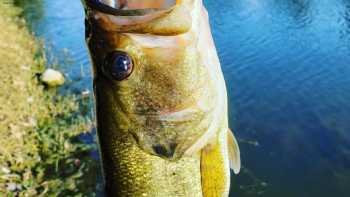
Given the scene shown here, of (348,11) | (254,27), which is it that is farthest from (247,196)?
(348,11)

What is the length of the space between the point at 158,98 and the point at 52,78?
11207 millimetres

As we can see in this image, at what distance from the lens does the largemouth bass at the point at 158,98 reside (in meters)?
1.65

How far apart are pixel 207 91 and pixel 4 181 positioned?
233 inches

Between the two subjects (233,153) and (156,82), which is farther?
(233,153)

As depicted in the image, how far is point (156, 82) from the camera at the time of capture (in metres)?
1.83

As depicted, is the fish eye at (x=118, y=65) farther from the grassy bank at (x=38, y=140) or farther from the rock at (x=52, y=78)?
the rock at (x=52, y=78)

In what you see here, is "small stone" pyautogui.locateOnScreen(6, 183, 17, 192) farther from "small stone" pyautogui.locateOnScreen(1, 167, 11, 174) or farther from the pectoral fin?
the pectoral fin

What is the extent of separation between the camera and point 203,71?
183cm

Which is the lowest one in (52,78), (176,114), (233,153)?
(52,78)

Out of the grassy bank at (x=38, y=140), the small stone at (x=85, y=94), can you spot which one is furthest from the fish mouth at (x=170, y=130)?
the small stone at (x=85, y=94)

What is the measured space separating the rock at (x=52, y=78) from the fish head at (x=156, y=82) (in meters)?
11.0

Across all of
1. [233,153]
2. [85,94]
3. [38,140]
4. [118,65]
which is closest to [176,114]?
[118,65]

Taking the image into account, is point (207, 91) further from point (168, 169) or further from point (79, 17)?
point (79, 17)

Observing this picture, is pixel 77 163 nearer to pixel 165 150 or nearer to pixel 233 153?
pixel 233 153
